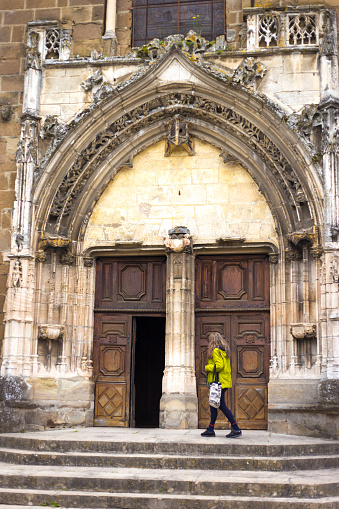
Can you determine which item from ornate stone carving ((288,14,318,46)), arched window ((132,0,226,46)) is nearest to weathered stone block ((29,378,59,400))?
arched window ((132,0,226,46))

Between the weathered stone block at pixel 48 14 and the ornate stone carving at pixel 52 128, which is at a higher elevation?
the weathered stone block at pixel 48 14

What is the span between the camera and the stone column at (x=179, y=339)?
37.0 ft

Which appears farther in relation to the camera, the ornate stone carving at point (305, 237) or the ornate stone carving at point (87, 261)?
the ornate stone carving at point (87, 261)

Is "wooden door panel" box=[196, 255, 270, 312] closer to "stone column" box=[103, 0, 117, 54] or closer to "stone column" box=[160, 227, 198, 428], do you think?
"stone column" box=[160, 227, 198, 428]

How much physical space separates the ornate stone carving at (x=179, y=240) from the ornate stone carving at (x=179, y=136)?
1.43 metres

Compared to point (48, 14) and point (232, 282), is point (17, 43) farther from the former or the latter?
point (232, 282)

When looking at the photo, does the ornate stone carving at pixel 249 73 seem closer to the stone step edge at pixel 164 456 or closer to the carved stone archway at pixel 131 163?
the carved stone archway at pixel 131 163

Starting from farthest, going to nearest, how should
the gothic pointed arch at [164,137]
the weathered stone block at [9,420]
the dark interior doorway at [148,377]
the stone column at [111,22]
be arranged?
the dark interior doorway at [148,377] < the stone column at [111,22] < the gothic pointed arch at [164,137] < the weathered stone block at [9,420]

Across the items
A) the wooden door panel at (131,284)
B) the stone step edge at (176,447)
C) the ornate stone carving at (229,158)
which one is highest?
the ornate stone carving at (229,158)

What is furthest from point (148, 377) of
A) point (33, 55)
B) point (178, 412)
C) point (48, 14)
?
point (48, 14)

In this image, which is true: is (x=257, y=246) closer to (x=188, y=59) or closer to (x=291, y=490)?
(x=188, y=59)

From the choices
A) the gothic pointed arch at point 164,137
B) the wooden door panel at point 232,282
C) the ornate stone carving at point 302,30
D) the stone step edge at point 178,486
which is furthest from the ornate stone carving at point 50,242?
the ornate stone carving at point 302,30

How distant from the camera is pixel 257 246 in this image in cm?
1172

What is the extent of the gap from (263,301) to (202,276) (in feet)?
3.65
